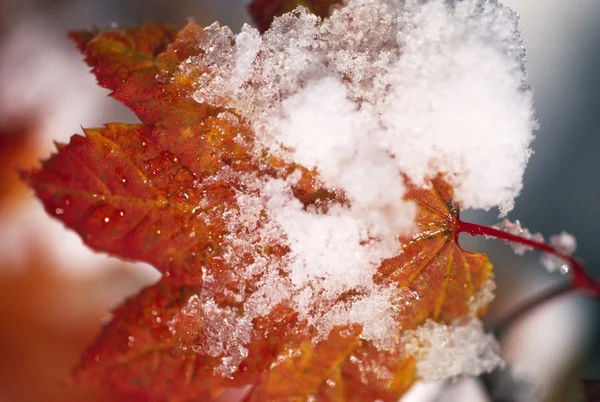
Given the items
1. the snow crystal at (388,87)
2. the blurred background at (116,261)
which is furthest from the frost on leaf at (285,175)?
the blurred background at (116,261)

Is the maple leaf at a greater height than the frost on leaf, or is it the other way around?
the maple leaf

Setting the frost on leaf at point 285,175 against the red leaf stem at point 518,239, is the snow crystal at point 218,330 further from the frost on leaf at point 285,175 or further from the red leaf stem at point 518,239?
the red leaf stem at point 518,239

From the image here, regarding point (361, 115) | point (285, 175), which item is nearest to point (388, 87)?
point (361, 115)

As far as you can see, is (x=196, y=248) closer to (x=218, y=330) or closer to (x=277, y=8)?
(x=218, y=330)

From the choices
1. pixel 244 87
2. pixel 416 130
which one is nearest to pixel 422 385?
pixel 416 130

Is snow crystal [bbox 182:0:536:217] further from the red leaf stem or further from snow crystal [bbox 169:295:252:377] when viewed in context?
snow crystal [bbox 169:295:252:377]

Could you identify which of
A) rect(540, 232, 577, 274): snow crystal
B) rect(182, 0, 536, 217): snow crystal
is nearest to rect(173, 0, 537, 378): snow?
rect(182, 0, 536, 217): snow crystal

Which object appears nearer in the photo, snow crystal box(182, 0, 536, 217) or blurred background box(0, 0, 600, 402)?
snow crystal box(182, 0, 536, 217)
